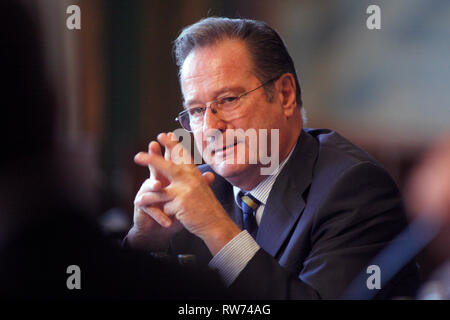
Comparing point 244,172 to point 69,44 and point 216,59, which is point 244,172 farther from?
point 69,44

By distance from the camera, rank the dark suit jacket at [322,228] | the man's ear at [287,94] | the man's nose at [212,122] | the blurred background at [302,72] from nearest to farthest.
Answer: the dark suit jacket at [322,228]
the man's nose at [212,122]
the man's ear at [287,94]
the blurred background at [302,72]

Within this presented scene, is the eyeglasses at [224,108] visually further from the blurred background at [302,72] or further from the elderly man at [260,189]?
the blurred background at [302,72]

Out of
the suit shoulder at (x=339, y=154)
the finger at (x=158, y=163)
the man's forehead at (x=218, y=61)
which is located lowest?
the suit shoulder at (x=339, y=154)

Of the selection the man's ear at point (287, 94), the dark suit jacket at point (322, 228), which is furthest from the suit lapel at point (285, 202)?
the man's ear at point (287, 94)

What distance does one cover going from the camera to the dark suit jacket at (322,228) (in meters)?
1.10

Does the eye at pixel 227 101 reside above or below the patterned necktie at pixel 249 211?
above

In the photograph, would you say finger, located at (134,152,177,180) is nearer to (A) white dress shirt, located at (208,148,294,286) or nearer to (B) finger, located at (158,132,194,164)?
(B) finger, located at (158,132,194,164)

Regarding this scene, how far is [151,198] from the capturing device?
1209mm

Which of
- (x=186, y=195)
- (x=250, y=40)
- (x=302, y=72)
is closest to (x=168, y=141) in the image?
(x=186, y=195)

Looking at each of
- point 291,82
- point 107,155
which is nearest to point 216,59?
point 291,82

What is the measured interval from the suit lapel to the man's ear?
0.54 feet

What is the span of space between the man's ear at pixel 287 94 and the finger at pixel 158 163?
536 mm

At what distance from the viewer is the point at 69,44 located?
2.01 m
